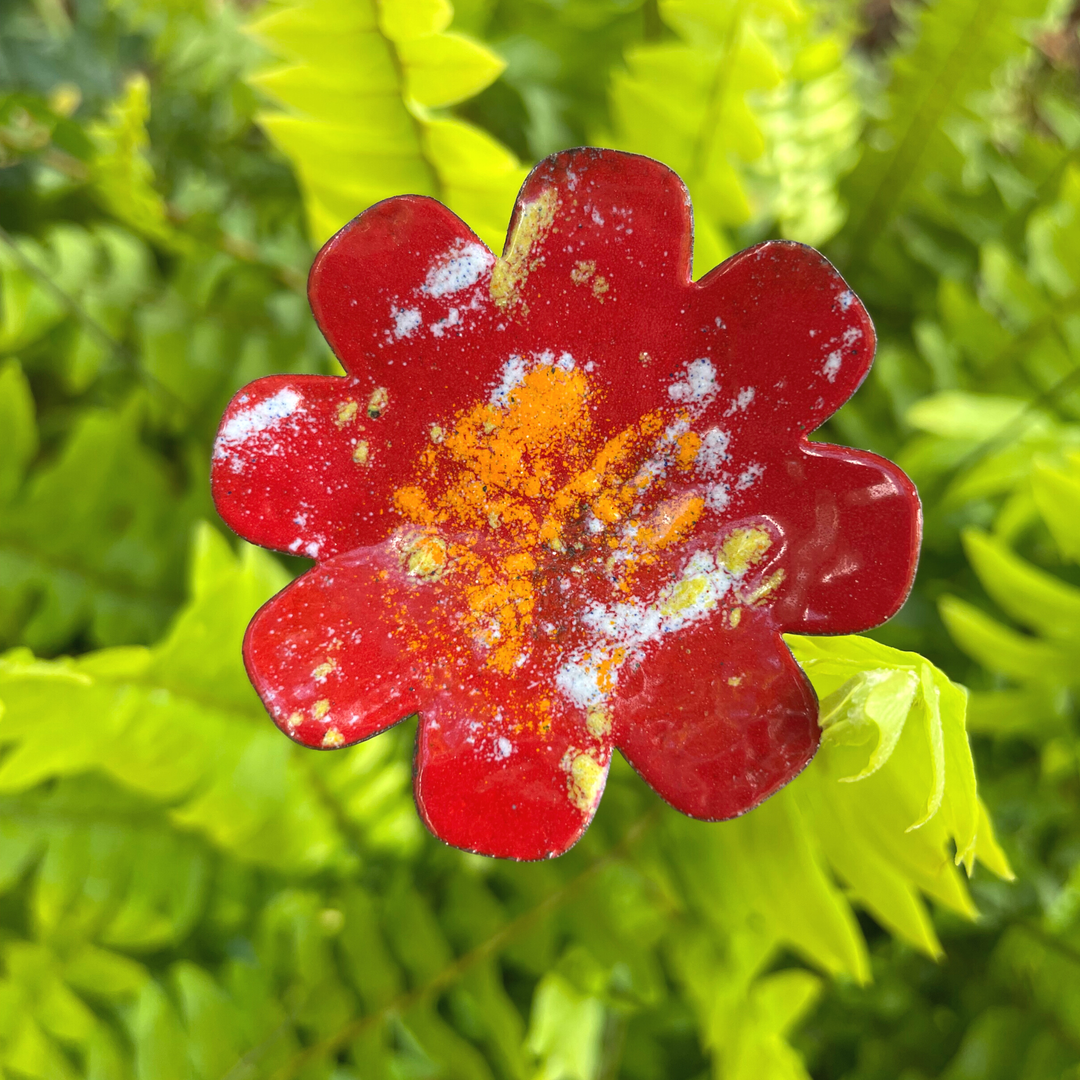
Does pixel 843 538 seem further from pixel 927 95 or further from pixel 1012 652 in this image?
pixel 927 95

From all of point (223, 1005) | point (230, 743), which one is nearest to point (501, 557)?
point (230, 743)

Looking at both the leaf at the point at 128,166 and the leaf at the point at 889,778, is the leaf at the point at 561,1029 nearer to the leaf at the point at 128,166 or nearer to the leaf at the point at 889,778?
the leaf at the point at 889,778

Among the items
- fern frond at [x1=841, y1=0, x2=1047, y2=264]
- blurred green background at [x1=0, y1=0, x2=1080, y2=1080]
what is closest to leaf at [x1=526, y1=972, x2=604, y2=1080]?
blurred green background at [x1=0, y1=0, x2=1080, y2=1080]

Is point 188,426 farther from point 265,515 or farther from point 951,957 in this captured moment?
point 951,957

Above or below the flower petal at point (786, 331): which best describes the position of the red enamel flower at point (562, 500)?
below

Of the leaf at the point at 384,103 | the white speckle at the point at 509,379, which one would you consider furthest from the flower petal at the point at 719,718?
the leaf at the point at 384,103

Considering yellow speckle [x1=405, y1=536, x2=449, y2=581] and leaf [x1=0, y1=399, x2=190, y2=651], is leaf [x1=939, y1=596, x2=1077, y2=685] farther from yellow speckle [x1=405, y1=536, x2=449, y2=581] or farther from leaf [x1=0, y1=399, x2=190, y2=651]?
leaf [x1=0, y1=399, x2=190, y2=651]
